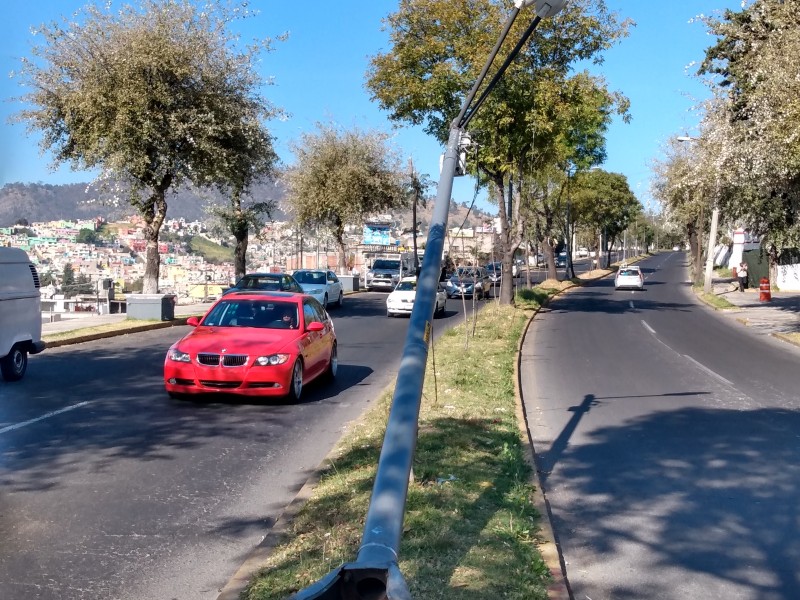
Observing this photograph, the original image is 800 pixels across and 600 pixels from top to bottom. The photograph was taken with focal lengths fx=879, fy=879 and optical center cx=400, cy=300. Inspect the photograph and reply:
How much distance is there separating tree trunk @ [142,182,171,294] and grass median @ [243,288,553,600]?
51.5ft

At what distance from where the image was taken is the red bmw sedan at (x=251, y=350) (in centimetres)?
1134

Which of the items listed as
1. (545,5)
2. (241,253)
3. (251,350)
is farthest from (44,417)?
(241,253)

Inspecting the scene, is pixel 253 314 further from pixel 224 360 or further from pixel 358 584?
pixel 358 584

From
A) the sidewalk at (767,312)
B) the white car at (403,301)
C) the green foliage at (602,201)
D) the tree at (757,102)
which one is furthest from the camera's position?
the green foliage at (602,201)

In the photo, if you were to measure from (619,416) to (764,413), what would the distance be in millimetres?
2013

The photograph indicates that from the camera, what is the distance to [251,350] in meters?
11.5

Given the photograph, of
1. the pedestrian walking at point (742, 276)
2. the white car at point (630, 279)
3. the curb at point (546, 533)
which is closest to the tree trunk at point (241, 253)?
the white car at point (630, 279)

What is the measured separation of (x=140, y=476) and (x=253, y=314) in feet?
17.3

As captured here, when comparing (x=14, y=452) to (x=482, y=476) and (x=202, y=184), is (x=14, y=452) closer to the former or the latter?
(x=482, y=476)

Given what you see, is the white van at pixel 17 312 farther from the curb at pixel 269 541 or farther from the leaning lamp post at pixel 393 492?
the leaning lamp post at pixel 393 492

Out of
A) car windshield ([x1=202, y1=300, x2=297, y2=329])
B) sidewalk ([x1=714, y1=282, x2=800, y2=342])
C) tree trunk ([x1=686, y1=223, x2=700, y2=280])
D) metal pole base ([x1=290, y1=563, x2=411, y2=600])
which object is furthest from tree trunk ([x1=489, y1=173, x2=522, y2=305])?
tree trunk ([x1=686, y1=223, x2=700, y2=280])

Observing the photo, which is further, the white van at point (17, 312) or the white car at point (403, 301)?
the white car at point (403, 301)

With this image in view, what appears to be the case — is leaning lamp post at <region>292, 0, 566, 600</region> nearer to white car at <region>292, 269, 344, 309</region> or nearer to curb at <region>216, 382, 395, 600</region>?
curb at <region>216, 382, 395, 600</region>

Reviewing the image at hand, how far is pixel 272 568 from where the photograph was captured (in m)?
5.30
